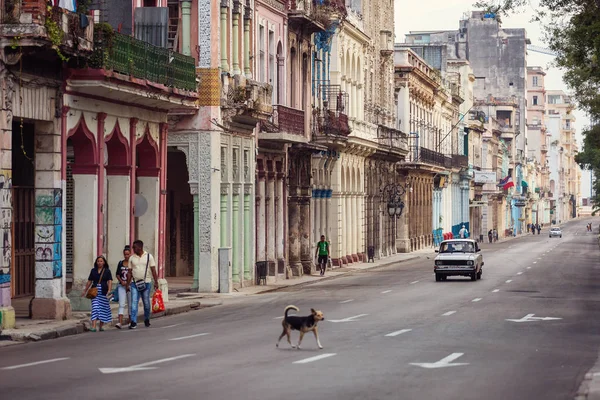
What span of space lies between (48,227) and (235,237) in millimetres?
15463

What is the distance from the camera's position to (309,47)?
181 feet

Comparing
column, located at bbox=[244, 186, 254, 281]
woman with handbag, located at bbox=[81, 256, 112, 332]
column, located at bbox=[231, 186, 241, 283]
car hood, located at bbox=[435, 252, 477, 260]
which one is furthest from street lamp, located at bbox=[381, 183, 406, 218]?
woman with handbag, located at bbox=[81, 256, 112, 332]

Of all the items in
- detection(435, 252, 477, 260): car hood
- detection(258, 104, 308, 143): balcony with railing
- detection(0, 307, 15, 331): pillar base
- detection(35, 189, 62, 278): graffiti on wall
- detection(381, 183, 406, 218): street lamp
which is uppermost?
detection(258, 104, 308, 143): balcony with railing

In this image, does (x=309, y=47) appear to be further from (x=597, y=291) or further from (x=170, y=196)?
(x=597, y=291)

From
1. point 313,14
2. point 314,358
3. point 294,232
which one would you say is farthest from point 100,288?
point 313,14

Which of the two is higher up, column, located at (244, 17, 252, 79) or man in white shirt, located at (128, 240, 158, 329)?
column, located at (244, 17, 252, 79)

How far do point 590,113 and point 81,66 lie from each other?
41744mm

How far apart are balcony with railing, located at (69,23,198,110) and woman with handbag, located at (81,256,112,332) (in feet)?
15.4

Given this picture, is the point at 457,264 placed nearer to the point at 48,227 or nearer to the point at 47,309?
the point at 48,227

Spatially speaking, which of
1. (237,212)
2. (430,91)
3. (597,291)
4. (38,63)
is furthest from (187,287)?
(430,91)

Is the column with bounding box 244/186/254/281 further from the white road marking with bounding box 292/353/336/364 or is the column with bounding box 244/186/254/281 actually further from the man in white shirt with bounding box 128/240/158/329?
the white road marking with bounding box 292/353/336/364

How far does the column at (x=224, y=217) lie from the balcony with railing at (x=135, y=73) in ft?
17.3

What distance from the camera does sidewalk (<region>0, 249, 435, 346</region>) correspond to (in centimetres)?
2408

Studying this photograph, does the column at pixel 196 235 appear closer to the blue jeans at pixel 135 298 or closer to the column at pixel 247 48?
the column at pixel 247 48
